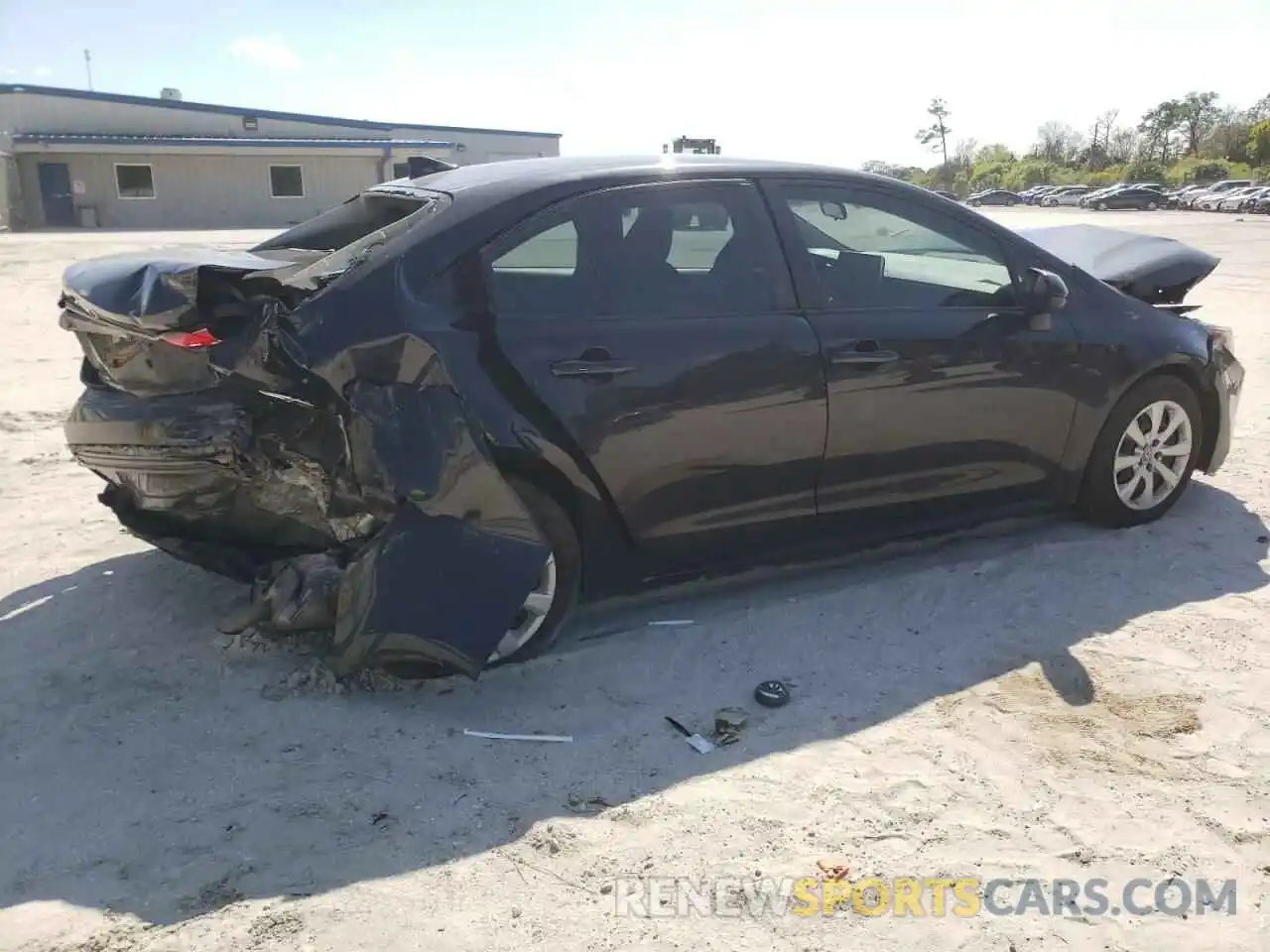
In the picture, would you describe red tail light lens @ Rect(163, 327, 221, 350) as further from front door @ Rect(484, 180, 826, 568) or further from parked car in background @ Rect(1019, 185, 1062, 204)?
parked car in background @ Rect(1019, 185, 1062, 204)

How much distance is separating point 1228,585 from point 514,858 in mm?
3303

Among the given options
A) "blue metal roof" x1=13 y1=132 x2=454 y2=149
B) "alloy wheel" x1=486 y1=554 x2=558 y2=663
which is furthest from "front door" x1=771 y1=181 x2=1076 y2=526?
"blue metal roof" x1=13 y1=132 x2=454 y2=149

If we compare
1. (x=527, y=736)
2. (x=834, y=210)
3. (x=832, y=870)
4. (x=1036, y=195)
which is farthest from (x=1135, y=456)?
(x=1036, y=195)

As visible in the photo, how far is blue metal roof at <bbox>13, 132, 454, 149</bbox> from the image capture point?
1334 inches

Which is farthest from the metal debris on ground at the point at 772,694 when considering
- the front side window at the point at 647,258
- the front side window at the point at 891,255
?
the front side window at the point at 891,255

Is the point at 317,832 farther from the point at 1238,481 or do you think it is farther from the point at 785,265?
the point at 1238,481

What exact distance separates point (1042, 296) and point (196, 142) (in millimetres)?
36978

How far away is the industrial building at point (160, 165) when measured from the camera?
34.4m

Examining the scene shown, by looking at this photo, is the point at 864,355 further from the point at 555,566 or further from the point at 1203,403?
the point at 1203,403

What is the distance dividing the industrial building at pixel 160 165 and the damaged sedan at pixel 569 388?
3134cm

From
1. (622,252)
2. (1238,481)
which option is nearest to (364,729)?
(622,252)

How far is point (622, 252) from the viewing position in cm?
367

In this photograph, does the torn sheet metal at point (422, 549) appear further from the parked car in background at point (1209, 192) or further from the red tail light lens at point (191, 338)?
the parked car in background at point (1209, 192)

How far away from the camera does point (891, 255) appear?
4.27 metres
